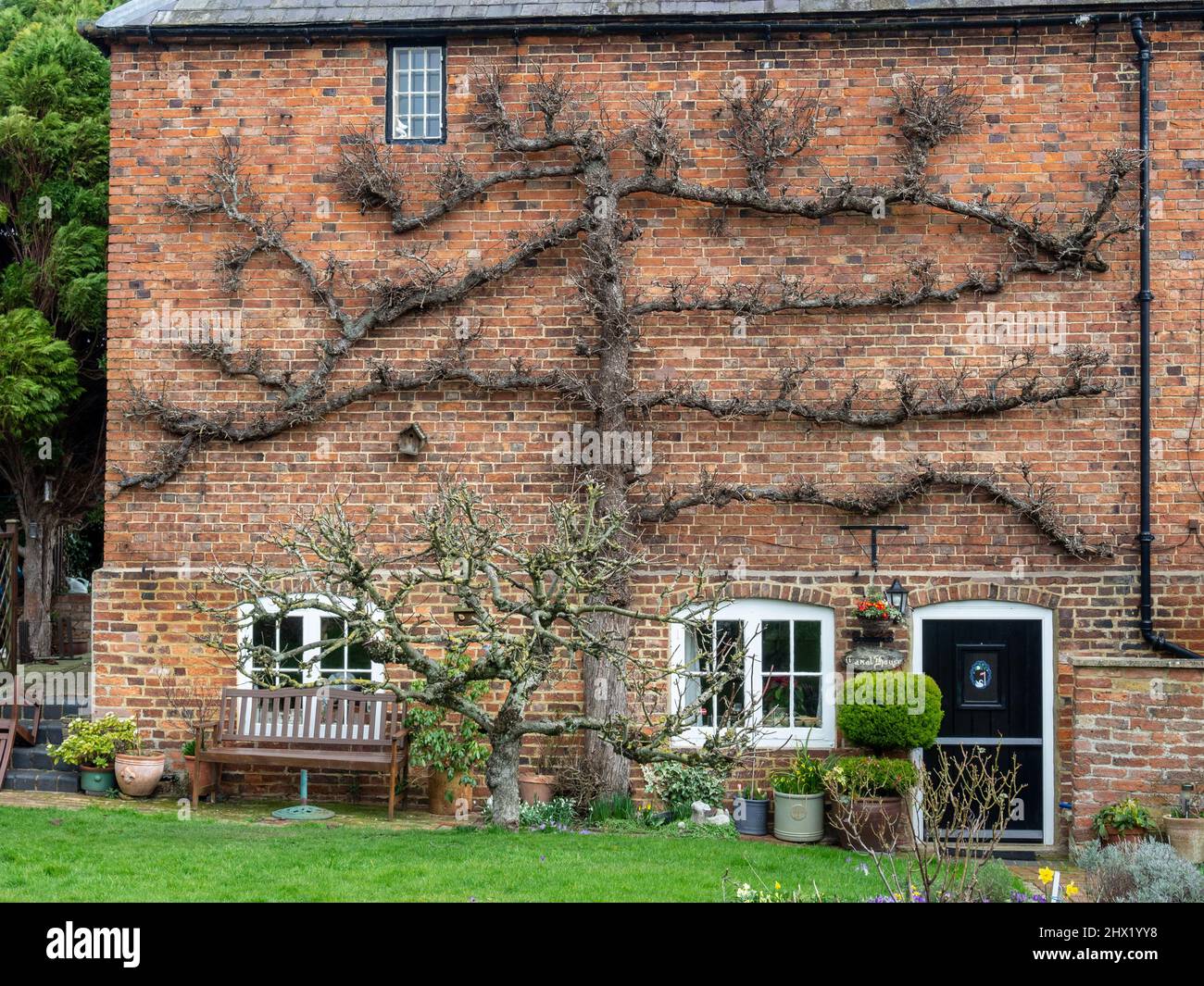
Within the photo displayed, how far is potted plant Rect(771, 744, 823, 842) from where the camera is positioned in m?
9.95

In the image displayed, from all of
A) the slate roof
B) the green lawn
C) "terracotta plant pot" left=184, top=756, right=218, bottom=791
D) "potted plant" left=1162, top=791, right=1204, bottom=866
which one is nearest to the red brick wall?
the slate roof

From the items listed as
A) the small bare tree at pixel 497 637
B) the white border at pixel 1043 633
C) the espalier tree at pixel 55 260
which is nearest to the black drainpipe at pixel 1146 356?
the white border at pixel 1043 633

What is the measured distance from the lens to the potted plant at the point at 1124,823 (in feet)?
30.2

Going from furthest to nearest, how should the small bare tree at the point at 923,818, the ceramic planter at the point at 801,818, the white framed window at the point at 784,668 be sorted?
the white framed window at the point at 784,668, the ceramic planter at the point at 801,818, the small bare tree at the point at 923,818

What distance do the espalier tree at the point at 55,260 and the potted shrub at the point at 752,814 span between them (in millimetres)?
7882

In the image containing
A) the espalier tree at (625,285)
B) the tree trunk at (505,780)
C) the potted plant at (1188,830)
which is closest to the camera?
the tree trunk at (505,780)

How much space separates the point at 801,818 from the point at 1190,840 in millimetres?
2901

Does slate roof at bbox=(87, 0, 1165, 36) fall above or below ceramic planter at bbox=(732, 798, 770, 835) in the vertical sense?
above

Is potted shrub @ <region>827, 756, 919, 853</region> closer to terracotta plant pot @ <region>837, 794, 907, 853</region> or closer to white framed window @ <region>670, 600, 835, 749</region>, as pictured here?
terracotta plant pot @ <region>837, 794, 907, 853</region>

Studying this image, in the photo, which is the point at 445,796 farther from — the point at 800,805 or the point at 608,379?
the point at 608,379

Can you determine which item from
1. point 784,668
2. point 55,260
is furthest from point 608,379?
point 55,260

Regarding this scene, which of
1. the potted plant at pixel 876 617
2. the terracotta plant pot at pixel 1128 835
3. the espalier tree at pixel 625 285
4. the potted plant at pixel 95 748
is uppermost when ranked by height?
the espalier tree at pixel 625 285

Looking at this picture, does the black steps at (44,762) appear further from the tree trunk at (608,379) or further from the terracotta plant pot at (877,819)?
the terracotta plant pot at (877,819)
